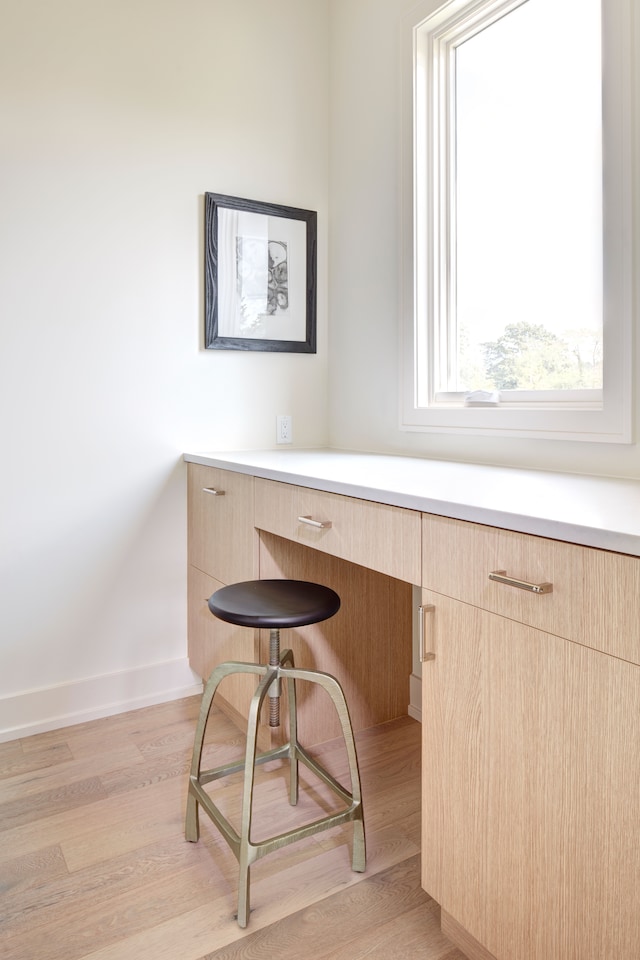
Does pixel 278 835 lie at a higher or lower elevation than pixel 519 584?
lower

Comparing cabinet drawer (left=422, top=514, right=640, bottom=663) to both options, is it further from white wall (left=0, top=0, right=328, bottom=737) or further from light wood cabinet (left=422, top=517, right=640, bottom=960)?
white wall (left=0, top=0, right=328, bottom=737)

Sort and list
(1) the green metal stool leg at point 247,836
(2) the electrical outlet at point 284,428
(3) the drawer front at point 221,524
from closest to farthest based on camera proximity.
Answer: (1) the green metal stool leg at point 247,836 → (3) the drawer front at point 221,524 → (2) the electrical outlet at point 284,428

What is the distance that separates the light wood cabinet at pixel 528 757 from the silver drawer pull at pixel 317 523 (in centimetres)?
34

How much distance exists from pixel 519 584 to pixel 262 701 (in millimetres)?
746

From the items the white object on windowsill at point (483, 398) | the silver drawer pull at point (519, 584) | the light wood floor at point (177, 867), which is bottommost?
the light wood floor at point (177, 867)

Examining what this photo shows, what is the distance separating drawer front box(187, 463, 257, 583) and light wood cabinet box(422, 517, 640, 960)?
804mm

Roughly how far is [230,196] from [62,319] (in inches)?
29.7

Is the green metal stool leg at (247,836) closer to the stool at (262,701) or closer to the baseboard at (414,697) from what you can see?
the stool at (262,701)

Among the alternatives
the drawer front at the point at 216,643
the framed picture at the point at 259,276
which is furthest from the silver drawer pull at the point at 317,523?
the framed picture at the point at 259,276

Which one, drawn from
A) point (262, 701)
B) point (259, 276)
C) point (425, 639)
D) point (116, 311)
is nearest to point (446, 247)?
point (259, 276)

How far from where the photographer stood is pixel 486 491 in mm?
1244

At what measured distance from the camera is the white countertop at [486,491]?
91 centimetres

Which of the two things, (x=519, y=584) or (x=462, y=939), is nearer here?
(x=519, y=584)

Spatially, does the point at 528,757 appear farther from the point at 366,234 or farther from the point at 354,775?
the point at 366,234
